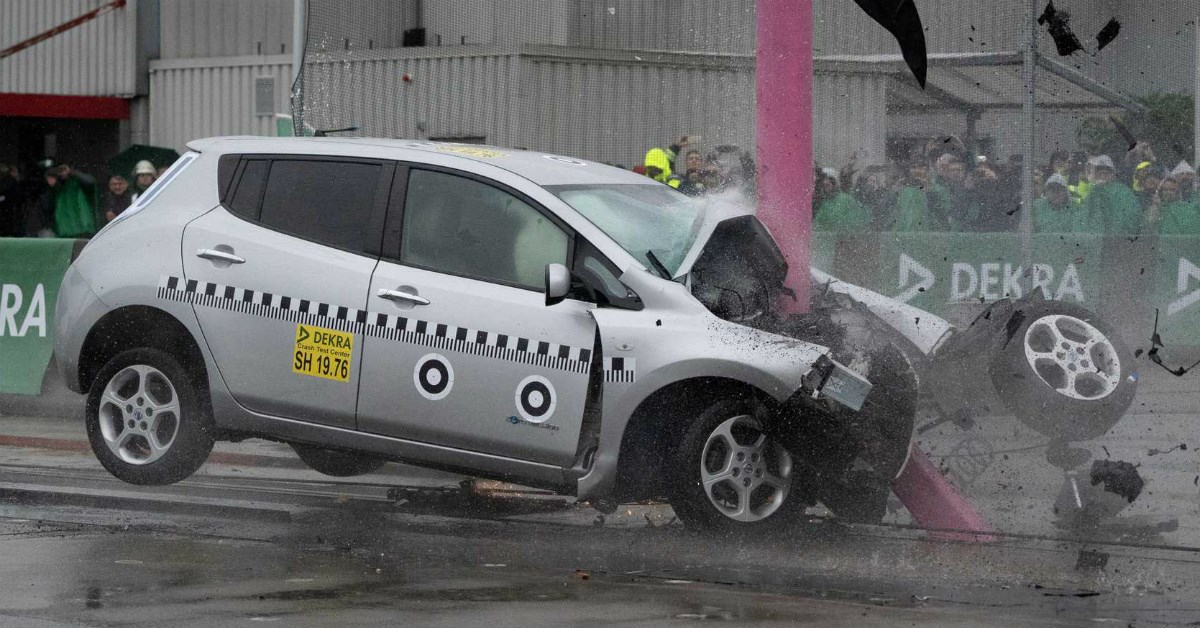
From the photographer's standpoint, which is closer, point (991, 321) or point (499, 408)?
point (499, 408)

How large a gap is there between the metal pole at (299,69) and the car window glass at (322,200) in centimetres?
550

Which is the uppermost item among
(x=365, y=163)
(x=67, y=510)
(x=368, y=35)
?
(x=368, y=35)

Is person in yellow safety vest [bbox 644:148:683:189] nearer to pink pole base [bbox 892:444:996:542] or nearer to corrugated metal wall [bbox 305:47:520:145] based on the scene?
corrugated metal wall [bbox 305:47:520:145]

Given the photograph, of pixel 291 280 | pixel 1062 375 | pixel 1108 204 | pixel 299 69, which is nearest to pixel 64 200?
pixel 299 69

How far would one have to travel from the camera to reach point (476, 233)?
25.8 ft

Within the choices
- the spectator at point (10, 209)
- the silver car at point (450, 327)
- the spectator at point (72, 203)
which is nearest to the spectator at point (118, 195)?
the spectator at point (72, 203)

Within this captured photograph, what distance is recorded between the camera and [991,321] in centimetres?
809

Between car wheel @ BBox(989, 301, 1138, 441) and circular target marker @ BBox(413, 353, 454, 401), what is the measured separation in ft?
8.09

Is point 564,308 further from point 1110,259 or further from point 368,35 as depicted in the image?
point 368,35

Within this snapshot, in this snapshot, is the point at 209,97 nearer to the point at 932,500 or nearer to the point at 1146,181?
the point at 1146,181

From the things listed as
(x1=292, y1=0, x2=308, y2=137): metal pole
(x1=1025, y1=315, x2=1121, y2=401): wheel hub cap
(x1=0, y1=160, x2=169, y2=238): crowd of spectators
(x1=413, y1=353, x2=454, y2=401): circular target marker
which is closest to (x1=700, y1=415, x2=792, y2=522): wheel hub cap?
(x1=413, y1=353, x2=454, y2=401): circular target marker

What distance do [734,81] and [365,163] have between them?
402cm

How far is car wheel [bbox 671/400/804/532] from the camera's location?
7363 millimetres

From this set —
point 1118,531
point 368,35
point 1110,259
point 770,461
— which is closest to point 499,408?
point 770,461
